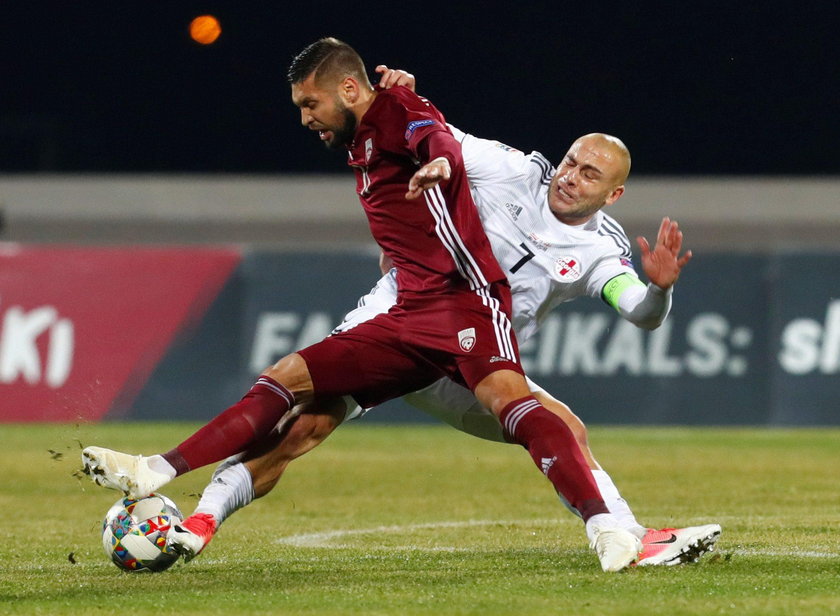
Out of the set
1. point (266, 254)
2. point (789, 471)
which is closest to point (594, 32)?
point (266, 254)

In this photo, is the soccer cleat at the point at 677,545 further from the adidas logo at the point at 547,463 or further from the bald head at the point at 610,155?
the bald head at the point at 610,155

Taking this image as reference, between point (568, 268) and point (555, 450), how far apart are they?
963 millimetres

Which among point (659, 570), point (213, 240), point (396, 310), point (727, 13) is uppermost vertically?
point (727, 13)

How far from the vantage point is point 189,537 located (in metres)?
5.05

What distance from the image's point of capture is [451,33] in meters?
24.2

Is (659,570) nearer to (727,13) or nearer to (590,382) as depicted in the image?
(590,382)

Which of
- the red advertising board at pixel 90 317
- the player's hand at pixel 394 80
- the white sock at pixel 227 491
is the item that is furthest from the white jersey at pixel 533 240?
the red advertising board at pixel 90 317

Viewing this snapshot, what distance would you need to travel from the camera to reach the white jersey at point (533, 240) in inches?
228

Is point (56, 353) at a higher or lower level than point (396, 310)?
lower

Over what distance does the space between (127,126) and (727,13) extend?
9965 mm

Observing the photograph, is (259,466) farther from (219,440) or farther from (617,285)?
(617,285)

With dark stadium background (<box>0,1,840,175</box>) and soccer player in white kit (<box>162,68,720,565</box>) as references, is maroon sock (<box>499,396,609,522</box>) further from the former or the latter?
dark stadium background (<box>0,1,840,175</box>)

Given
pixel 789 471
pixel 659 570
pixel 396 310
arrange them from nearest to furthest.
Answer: pixel 659 570
pixel 396 310
pixel 789 471

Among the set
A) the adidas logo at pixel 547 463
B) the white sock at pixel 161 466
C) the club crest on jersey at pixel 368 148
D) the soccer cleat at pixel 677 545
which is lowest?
the white sock at pixel 161 466
